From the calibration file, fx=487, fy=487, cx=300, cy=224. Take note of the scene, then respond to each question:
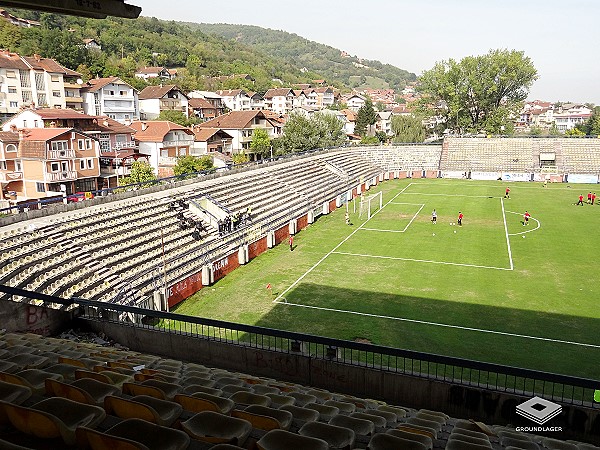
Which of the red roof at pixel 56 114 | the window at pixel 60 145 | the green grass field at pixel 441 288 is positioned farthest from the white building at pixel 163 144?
the green grass field at pixel 441 288

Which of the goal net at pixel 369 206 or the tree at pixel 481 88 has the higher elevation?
the tree at pixel 481 88

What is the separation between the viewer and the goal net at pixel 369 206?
41.4 m

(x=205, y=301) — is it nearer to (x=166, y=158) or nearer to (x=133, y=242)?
(x=133, y=242)

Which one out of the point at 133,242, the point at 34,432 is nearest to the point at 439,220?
the point at 133,242

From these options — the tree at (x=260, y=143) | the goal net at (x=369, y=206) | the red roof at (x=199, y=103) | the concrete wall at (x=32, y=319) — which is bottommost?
the goal net at (x=369, y=206)

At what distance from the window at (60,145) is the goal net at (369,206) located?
27245 millimetres

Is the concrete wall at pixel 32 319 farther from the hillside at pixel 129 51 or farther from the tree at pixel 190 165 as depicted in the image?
the hillside at pixel 129 51

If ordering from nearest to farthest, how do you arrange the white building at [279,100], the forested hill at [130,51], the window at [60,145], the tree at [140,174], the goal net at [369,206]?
the goal net at [369,206] → the window at [60,145] → the tree at [140,174] → the forested hill at [130,51] → the white building at [279,100]

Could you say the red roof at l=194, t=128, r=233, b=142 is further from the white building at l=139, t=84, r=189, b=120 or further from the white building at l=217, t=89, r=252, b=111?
the white building at l=217, t=89, r=252, b=111

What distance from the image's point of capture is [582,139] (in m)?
66.1

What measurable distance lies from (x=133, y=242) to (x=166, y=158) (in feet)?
123

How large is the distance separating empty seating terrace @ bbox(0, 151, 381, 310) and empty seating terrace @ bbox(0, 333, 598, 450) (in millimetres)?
9696

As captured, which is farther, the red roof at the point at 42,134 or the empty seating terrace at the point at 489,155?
the empty seating terrace at the point at 489,155

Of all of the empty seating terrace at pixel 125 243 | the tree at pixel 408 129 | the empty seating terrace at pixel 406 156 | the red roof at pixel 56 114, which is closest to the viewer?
the empty seating terrace at pixel 125 243
